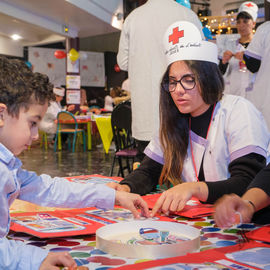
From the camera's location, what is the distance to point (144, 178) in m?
1.65

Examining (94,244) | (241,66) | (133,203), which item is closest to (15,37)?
(241,66)

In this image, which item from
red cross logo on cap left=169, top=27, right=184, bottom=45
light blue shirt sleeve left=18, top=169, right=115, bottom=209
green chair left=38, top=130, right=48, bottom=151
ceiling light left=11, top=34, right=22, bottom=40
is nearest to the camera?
light blue shirt sleeve left=18, top=169, right=115, bottom=209

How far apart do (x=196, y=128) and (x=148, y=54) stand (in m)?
1.39

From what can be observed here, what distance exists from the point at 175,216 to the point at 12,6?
8.72m

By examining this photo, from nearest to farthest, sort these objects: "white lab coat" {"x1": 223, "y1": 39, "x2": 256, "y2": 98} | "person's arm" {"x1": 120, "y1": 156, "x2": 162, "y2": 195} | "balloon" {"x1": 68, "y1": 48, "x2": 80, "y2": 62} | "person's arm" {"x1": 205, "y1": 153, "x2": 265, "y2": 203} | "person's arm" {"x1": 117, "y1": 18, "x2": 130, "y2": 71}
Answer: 1. "person's arm" {"x1": 205, "y1": 153, "x2": 265, "y2": 203}
2. "person's arm" {"x1": 120, "y1": 156, "x2": 162, "y2": 195}
3. "person's arm" {"x1": 117, "y1": 18, "x2": 130, "y2": 71}
4. "white lab coat" {"x1": 223, "y1": 39, "x2": 256, "y2": 98}
5. "balloon" {"x1": 68, "y1": 48, "x2": 80, "y2": 62}

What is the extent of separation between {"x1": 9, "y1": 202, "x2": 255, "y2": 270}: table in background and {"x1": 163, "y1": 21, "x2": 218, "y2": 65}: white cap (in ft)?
2.63

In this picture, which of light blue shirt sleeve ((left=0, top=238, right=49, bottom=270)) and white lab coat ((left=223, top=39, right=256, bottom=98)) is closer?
light blue shirt sleeve ((left=0, top=238, right=49, bottom=270))

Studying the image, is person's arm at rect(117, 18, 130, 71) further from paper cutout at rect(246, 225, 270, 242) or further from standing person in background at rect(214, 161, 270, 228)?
paper cutout at rect(246, 225, 270, 242)

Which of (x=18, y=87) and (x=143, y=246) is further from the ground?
(x=18, y=87)

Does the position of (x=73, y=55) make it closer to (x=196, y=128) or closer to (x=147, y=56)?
(x=147, y=56)

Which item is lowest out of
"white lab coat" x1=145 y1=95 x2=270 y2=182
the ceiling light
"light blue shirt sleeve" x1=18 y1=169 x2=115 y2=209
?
→ "light blue shirt sleeve" x1=18 y1=169 x2=115 y2=209

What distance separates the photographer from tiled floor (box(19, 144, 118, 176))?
583cm

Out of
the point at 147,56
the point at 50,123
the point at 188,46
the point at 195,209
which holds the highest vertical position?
the point at 147,56

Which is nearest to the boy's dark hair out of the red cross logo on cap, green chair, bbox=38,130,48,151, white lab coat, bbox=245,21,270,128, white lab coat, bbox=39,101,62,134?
the red cross logo on cap
